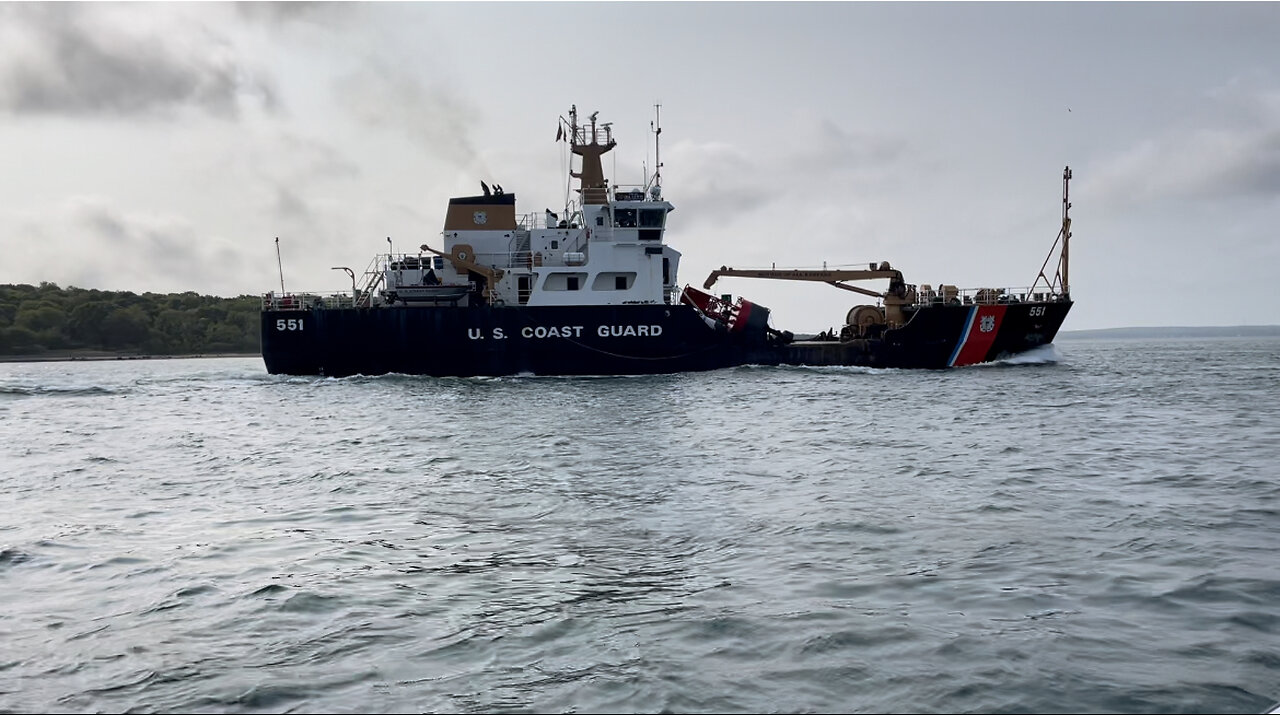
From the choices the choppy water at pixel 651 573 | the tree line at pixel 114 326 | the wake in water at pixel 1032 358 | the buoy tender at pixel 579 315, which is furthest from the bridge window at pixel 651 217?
the tree line at pixel 114 326

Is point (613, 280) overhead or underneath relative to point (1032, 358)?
overhead

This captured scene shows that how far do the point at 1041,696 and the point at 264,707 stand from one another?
4505 millimetres

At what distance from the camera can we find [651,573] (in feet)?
25.9

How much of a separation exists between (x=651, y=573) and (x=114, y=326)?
123116 mm

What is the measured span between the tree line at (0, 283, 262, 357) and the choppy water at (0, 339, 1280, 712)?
107704mm

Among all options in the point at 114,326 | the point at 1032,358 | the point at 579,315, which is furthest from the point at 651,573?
the point at 114,326

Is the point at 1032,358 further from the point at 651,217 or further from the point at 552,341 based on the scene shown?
the point at 552,341

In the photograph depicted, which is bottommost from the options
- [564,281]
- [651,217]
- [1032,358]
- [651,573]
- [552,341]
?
[651,573]

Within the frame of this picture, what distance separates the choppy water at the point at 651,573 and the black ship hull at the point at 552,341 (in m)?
17.2

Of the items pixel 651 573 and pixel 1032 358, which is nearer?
pixel 651 573

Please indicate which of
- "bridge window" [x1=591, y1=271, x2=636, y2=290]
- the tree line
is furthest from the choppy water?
the tree line

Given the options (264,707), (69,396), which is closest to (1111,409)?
(264,707)

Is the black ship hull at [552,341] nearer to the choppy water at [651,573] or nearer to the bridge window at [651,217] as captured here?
the bridge window at [651,217]

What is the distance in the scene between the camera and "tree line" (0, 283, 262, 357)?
356 ft
